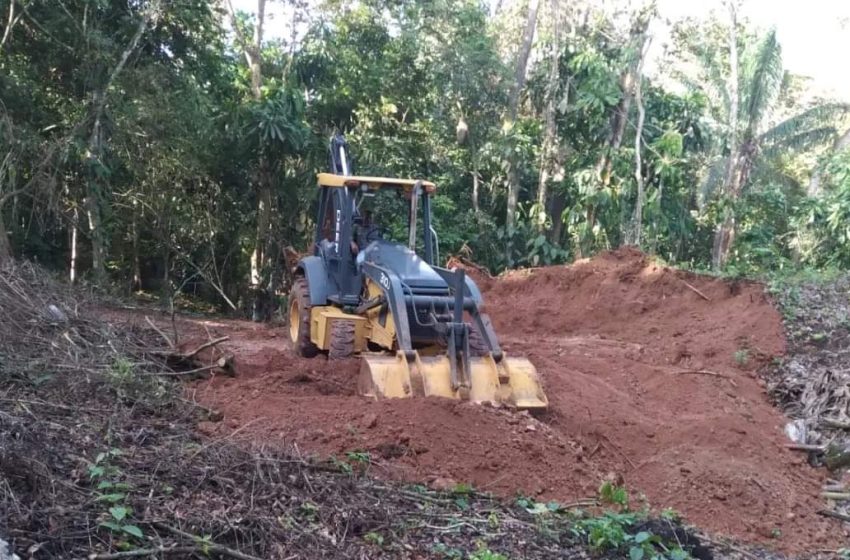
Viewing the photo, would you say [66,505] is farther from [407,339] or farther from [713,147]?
[713,147]

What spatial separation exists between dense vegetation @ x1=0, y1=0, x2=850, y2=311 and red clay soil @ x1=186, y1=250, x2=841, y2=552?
5724 mm


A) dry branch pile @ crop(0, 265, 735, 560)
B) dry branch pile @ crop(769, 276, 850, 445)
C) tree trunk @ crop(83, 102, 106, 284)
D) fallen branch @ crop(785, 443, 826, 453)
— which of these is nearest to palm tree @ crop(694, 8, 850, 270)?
dry branch pile @ crop(769, 276, 850, 445)

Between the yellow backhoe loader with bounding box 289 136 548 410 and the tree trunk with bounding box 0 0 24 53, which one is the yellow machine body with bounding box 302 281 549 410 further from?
the tree trunk with bounding box 0 0 24 53

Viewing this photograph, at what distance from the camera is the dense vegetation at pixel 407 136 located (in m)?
15.0

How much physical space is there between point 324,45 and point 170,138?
14.0 feet

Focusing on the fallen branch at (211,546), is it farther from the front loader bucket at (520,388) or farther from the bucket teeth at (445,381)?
the front loader bucket at (520,388)

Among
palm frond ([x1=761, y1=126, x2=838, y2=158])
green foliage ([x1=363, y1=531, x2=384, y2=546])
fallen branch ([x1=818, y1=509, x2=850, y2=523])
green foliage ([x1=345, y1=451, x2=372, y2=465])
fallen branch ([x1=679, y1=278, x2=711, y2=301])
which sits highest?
palm frond ([x1=761, y1=126, x2=838, y2=158])

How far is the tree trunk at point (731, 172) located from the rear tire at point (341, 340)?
1197 centimetres

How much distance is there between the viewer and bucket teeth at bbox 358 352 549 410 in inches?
275

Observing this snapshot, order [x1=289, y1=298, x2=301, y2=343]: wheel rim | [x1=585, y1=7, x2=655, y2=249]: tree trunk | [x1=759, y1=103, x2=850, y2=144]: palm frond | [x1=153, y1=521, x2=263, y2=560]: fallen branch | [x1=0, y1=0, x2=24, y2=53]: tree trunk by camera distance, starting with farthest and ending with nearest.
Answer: [x1=759, y1=103, x2=850, y2=144]: palm frond < [x1=585, y1=7, x2=655, y2=249]: tree trunk < [x1=0, y1=0, x2=24, y2=53]: tree trunk < [x1=289, y1=298, x2=301, y2=343]: wheel rim < [x1=153, y1=521, x2=263, y2=560]: fallen branch

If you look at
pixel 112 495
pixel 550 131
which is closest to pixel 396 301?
pixel 112 495

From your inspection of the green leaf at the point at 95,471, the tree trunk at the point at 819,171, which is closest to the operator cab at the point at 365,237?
the green leaf at the point at 95,471

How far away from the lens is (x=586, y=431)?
287 inches

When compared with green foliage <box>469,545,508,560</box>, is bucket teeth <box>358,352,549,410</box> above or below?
above
